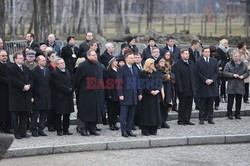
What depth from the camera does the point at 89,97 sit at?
47.7 feet

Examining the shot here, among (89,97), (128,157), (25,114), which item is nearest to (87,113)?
(89,97)

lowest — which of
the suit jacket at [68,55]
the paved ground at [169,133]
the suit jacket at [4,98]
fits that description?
the paved ground at [169,133]

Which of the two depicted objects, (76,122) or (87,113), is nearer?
(87,113)

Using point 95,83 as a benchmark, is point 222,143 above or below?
below

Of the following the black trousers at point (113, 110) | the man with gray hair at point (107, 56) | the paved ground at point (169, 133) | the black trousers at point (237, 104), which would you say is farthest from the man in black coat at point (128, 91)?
the black trousers at point (237, 104)

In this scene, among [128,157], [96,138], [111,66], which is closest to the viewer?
[128,157]

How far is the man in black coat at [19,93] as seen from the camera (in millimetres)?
13992

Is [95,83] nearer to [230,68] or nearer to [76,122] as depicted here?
[76,122]

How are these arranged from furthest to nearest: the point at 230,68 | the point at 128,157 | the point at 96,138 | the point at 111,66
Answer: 1. the point at 230,68
2. the point at 111,66
3. the point at 96,138
4. the point at 128,157

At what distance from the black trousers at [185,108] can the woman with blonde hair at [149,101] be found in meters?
1.62

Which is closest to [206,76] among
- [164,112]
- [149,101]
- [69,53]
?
[164,112]

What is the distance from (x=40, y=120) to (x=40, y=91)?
0.67 meters

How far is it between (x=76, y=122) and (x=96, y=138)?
7.08 feet

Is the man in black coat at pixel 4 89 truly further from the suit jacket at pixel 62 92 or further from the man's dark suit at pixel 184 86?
the man's dark suit at pixel 184 86
